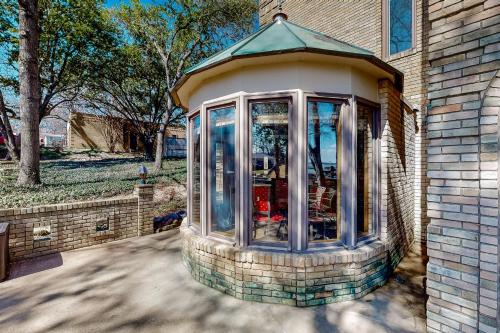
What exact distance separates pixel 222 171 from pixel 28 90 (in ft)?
21.6

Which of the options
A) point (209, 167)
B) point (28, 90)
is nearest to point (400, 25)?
point (209, 167)

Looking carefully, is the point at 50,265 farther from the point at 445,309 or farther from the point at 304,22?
the point at 304,22

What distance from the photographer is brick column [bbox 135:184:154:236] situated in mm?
6535

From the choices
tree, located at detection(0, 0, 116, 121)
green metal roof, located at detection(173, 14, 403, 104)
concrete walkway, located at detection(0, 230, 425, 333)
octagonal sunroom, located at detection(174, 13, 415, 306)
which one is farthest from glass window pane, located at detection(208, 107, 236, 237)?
tree, located at detection(0, 0, 116, 121)

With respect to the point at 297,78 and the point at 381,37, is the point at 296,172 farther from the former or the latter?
the point at 381,37

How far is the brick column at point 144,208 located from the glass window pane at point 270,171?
3867 mm

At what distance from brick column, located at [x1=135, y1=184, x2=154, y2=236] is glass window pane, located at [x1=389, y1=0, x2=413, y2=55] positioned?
7529 mm

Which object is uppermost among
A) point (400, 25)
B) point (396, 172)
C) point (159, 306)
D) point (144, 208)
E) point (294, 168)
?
point (400, 25)

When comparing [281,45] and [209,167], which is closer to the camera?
[281,45]

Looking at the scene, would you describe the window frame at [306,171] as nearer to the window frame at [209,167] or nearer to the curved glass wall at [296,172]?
the curved glass wall at [296,172]

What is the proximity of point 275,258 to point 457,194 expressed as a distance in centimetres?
221

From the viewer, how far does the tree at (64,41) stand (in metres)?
12.4

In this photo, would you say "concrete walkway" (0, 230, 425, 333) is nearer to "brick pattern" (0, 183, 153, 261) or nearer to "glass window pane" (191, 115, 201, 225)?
"brick pattern" (0, 183, 153, 261)

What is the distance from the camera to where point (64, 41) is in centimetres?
1366
